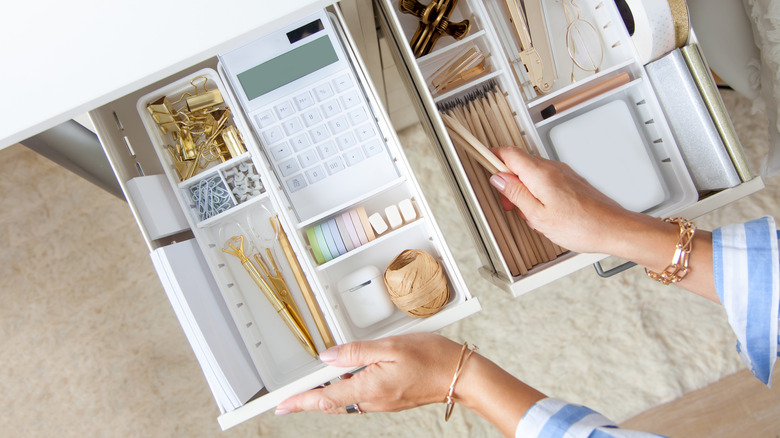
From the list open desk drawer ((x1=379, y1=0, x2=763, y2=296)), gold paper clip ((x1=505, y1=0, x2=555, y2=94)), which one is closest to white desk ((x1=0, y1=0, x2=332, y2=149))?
open desk drawer ((x1=379, y1=0, x2=763, y2=296))

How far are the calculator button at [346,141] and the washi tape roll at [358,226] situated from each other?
0.09 metres

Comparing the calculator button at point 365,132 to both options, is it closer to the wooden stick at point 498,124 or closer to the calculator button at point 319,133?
the calculator button at point 319,133

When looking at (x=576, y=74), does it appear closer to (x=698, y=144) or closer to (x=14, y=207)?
(x=698, y=144)

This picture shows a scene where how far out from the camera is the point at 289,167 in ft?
2.11

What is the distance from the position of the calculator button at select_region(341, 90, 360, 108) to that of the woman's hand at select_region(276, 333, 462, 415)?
1.01 feet

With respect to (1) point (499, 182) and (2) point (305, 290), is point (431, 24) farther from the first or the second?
(2) point (305, 290)

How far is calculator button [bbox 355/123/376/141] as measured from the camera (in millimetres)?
636

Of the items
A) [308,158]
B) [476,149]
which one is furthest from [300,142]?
[476,149]

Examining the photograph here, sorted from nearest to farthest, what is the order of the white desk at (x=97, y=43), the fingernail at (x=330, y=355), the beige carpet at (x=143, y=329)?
1. the white desk at (x=97, y=43)
2. the fingernail at (x=330, y=355)
3. the beige carpet at (x=143, y=329)

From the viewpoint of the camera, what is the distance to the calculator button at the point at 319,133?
0.63 meters

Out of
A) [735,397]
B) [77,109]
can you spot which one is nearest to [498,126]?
[77,109]

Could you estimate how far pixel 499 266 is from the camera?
0.65 meters

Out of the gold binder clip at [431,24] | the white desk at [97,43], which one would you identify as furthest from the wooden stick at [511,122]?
the white desk at [97,43]

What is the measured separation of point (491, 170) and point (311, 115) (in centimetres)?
25
